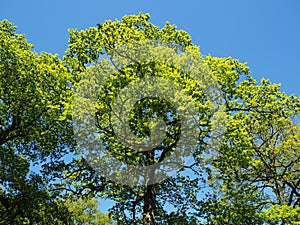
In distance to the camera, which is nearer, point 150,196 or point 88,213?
point 150,196

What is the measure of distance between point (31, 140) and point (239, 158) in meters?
14.3

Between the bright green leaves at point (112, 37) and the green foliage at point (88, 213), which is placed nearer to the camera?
the bright green leaves at point (112, 37)

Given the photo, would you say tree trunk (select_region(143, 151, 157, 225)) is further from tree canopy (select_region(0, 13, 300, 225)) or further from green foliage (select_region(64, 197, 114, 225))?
green foliage (select_region(64, 197, 114, 225))

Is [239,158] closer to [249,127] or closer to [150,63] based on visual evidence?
[150,63]

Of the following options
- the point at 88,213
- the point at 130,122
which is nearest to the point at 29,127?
the point at 130,122

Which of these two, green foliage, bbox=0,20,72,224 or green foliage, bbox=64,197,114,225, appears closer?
green foliage, bbox=0,20,72,224

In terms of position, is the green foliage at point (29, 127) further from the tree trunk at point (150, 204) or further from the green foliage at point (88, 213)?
the green foliage at point (88, 213)

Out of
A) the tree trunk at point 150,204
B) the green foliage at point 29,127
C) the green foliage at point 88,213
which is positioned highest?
the green foliage at point 88,213

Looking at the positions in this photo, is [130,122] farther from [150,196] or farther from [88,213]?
[88,213]

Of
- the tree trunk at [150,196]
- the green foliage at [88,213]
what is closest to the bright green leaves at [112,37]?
the tree trunk at [150,196]

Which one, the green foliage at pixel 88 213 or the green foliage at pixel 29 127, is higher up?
the green foliage at pixel 88 213

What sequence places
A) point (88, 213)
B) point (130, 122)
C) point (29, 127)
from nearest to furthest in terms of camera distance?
point (130, 122) → point (29, 127) → point (88, 213)

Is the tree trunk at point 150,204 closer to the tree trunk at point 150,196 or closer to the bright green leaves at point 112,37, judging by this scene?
the tree trunk at point 150,196

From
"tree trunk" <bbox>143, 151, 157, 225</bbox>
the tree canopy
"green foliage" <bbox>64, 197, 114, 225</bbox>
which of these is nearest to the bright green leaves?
the tree canopy
